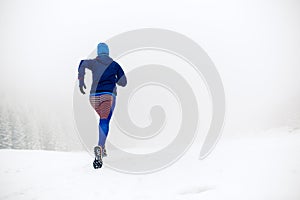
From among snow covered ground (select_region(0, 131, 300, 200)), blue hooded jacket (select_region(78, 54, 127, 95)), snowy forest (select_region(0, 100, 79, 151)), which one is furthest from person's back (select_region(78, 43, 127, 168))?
snowy forest (select_region(0, 100, 79, 151))

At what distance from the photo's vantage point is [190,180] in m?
4.27

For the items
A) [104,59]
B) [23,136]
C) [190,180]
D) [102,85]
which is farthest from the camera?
[23,136]

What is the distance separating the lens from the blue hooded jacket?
5.95m

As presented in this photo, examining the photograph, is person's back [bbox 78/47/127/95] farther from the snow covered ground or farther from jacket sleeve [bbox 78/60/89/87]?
the snow covered ground

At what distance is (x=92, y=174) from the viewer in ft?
17.3

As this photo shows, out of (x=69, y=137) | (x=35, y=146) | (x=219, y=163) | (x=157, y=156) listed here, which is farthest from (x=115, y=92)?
(x=69, y=137)

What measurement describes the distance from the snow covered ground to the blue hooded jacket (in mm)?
2143

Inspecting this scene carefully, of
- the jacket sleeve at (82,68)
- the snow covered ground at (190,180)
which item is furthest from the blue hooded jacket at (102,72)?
the snow covered ground at (190,180)

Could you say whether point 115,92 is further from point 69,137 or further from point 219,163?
point 69,137

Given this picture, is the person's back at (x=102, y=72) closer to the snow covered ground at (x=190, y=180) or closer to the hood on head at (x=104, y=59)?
the hood on head at (x=104, y=59)

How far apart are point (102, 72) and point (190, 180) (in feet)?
11.6

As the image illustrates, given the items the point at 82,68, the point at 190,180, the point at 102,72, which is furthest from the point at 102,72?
the point at 190,180

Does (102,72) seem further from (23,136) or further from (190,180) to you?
(23,136)

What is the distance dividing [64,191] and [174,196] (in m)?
2.15
